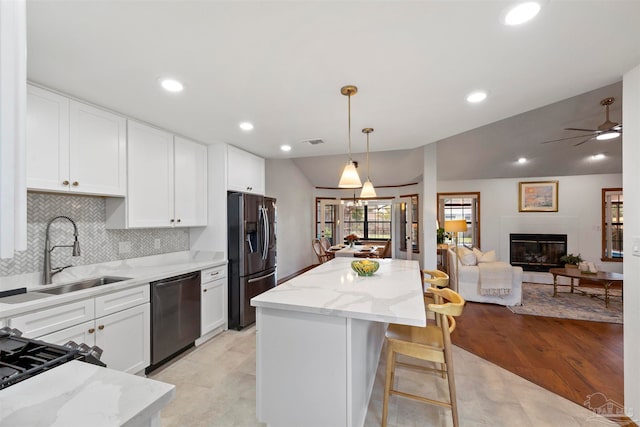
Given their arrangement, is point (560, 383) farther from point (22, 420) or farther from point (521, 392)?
point (22, 420)

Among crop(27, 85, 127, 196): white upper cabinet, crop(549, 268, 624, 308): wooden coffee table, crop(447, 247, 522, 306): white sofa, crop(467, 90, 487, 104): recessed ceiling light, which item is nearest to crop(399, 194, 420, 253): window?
crop(447, 247, 522, 306): white sofa

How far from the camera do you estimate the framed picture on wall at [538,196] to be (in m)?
6.41

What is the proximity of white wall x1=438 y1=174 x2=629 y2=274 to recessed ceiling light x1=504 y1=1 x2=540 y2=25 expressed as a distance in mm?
6096

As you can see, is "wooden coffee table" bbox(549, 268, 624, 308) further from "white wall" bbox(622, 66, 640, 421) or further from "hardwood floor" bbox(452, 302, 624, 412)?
"white wall" bbox(622, 66, 640, 421)

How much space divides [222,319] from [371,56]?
3.14 metres

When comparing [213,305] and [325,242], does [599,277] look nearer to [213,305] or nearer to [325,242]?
[325,242]

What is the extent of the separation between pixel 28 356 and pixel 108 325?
1476mm

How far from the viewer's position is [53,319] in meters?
1.84

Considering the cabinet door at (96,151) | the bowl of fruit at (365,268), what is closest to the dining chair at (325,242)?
the bowl of fruit at (365,268)

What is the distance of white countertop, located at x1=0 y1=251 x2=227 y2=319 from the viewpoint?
178 cm

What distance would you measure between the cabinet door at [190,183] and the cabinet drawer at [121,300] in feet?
2.96

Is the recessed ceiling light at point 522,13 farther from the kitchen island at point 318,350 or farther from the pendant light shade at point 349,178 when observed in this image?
the kitchen island at point 318,350

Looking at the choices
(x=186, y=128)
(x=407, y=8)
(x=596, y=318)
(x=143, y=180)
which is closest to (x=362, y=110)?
(x=407, y=8)

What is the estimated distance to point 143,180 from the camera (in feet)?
9.00
